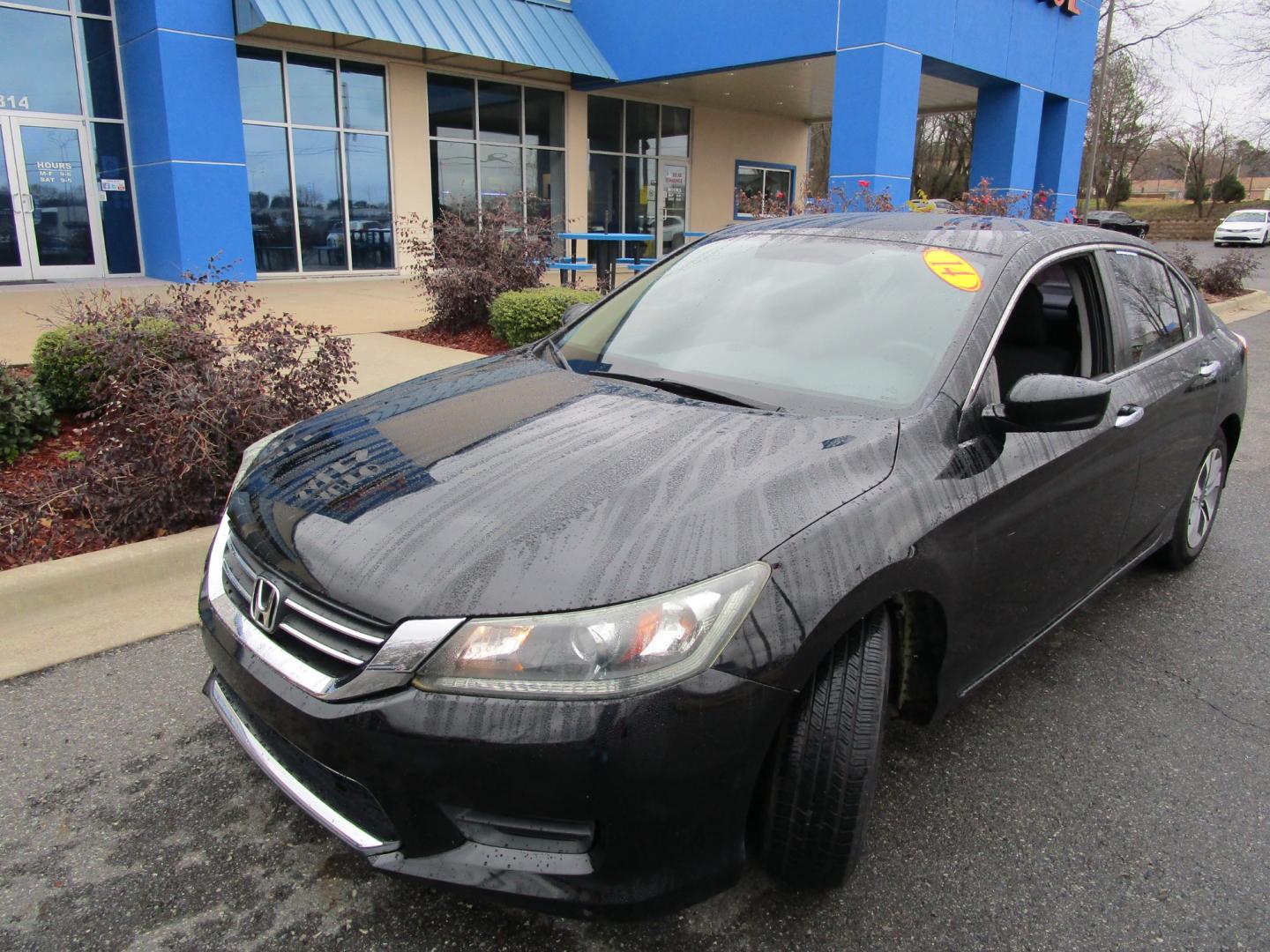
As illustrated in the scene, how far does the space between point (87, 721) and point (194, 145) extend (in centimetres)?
1358

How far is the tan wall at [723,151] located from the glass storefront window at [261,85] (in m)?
11.2

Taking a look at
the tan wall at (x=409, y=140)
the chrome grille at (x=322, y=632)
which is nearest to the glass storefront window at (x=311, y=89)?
the tan wall at (x=409, y=140)

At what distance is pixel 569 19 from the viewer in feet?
63.7

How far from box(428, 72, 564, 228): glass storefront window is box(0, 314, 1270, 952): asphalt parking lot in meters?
15.6

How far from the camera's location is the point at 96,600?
384 centimetres

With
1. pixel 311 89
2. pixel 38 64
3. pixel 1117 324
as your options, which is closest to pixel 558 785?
pixel 1117 324

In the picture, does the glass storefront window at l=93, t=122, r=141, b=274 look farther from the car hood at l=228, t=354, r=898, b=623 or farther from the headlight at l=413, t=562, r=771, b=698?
the headlight at l=413, t=562, r=771, b=698

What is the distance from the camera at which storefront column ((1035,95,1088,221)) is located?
69.3 ft

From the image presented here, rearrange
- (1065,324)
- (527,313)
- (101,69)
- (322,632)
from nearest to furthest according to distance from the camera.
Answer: (322,632) < (1065,324) < (527,313) < (101,69)

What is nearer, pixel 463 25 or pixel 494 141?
pixel 463 25

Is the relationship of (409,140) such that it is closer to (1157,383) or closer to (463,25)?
(463,25)

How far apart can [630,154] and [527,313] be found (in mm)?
14893

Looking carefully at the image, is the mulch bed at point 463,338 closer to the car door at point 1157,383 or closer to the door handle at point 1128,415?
the car door at point 1157,383

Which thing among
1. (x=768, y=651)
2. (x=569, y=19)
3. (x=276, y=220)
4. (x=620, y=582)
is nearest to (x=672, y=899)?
(x=768, y=651)
